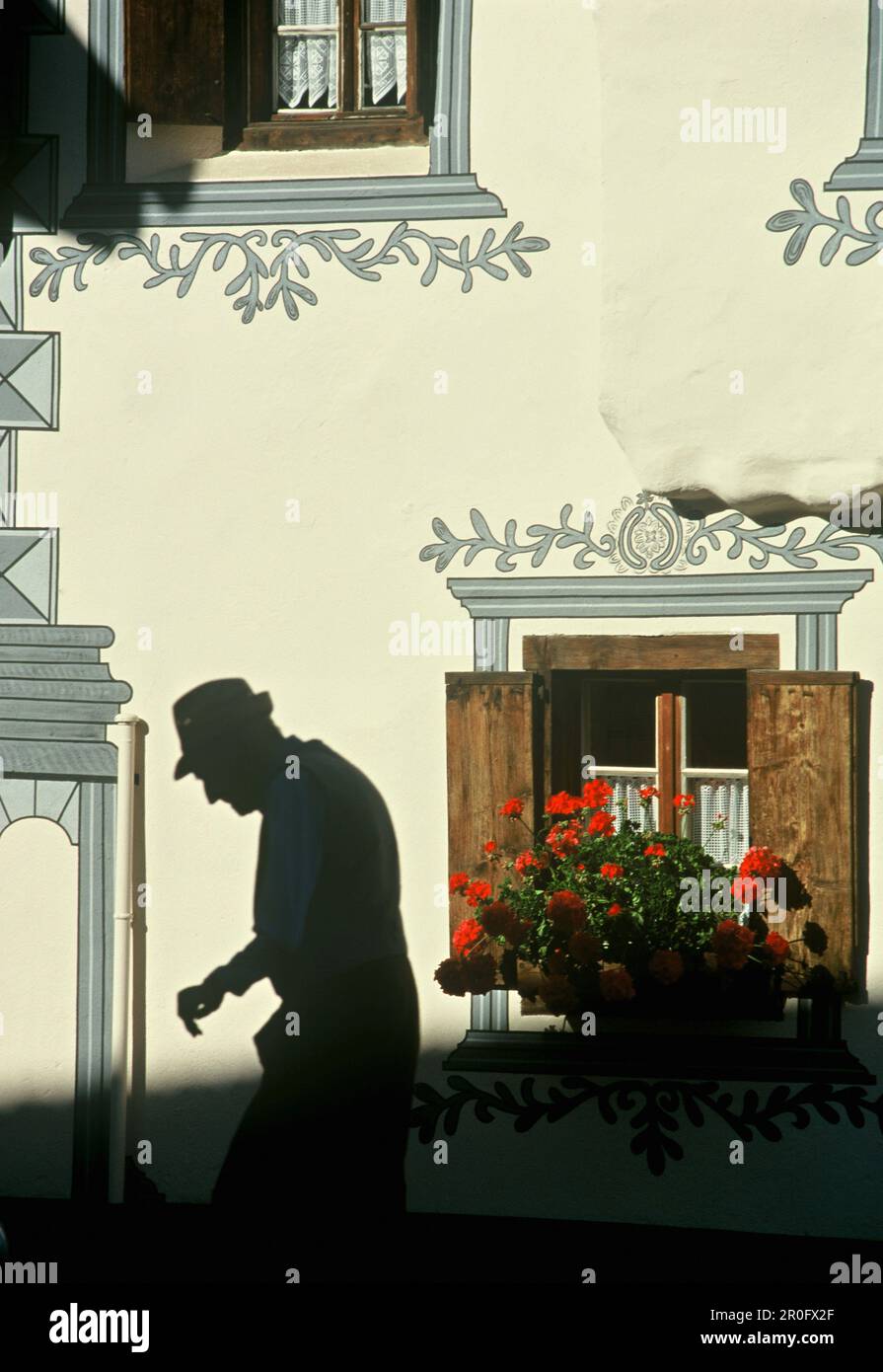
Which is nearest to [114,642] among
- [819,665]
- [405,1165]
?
[405,1165]

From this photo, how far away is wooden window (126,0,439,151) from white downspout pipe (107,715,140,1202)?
237 centimetres

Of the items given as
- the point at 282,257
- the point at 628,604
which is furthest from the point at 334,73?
the point at 628,604

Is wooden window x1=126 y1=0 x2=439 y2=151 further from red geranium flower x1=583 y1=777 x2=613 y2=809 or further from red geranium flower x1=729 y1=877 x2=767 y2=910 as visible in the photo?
red geranium flower x1=729 y1=877 x2=767 y2=910

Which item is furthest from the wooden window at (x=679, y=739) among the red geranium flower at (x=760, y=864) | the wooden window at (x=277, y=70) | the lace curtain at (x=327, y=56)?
the lace curtain at (x=327, y=56)

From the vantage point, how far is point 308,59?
6.31m

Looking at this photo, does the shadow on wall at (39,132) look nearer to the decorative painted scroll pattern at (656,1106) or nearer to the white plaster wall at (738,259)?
the white plaster wall at (738,259)

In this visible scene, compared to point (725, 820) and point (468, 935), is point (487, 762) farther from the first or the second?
A: point (725, 820)

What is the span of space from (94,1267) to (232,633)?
2.40 metres

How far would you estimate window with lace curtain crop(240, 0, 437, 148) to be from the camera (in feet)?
20.1

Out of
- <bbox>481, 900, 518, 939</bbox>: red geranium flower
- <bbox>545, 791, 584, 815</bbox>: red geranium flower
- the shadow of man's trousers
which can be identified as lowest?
the shadow of man's trousers

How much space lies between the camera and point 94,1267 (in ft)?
19.4

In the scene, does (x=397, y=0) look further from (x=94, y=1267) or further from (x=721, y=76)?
(x=94, y=1267)

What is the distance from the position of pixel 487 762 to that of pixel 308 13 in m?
3.01

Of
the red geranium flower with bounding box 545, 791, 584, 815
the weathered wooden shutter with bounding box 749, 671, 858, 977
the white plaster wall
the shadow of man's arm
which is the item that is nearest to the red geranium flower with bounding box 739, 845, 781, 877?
the weathered wooden shutter with bounding box 749, 671, 858, 977
